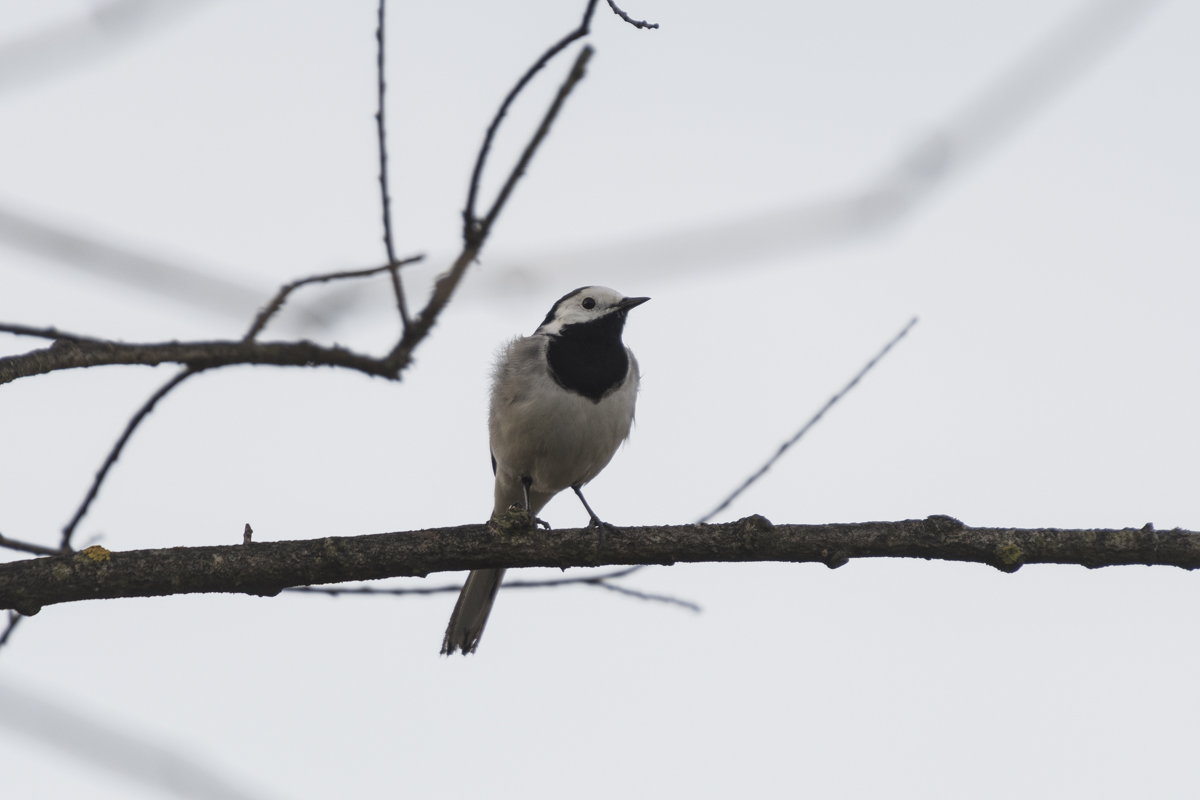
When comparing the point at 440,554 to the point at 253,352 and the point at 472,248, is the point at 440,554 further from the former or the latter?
the point at 472,248

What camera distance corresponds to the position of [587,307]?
7.40 meters

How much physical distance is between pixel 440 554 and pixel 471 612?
7.48 feet

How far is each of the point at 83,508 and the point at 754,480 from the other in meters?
2.38

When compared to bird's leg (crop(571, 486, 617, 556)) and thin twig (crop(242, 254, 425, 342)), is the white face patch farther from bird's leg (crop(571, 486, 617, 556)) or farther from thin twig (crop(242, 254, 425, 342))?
thin twig (crop(242, 254, 425, 342))

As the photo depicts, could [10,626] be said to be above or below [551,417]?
below

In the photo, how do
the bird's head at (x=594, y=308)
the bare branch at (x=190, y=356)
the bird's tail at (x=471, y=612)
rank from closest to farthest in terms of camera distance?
1. the bare branch at (x=190, y=356)
2. the bird's tail at (x=471, y=612)
3. the bird's head at (x=594, y=308)

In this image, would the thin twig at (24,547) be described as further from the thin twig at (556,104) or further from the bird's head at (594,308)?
the bird's head at (594,308)

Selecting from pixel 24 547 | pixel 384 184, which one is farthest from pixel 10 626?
pixel 384 184

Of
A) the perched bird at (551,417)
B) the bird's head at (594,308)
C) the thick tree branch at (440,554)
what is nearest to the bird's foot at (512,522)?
the thick tree branch at (440,554)

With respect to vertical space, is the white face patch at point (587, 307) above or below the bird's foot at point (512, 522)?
above

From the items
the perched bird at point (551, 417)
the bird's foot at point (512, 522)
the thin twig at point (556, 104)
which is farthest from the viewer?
the perched bird at point (551, 417)

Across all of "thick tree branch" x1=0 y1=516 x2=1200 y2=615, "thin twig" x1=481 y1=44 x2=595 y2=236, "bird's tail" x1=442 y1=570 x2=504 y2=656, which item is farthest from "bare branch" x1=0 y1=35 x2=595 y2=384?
"bird's tail" x1=442 y1=570 x2=504 y2=656

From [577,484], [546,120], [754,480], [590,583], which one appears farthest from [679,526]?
[577,484]

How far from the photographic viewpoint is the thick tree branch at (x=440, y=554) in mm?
3662
